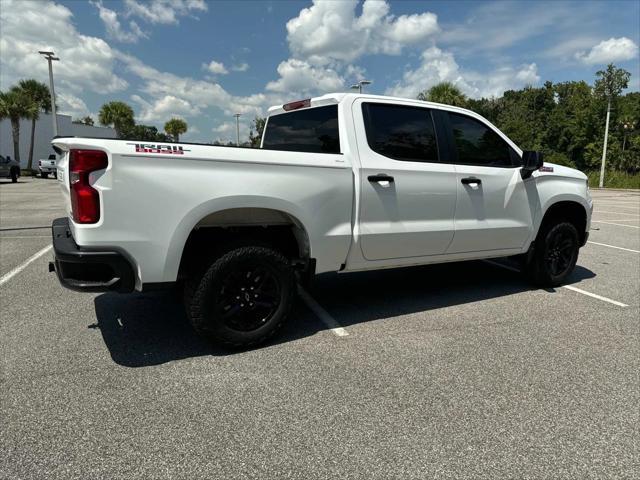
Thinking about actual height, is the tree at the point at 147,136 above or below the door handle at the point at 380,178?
above

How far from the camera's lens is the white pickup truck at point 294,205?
113 inches

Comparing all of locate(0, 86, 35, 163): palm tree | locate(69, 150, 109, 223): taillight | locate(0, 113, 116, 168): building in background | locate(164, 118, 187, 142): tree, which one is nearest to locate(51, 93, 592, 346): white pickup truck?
locate(69, 150, 109, 223): taillight

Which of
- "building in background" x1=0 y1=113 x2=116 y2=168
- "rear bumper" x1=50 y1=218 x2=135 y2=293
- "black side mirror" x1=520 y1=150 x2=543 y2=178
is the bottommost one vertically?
"rear bumper" x1=50 y1=218 x2=135 y2=293

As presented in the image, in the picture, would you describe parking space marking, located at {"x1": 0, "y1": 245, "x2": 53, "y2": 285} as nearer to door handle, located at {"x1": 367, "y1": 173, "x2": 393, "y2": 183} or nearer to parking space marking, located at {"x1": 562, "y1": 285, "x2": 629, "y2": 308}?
door handle, located at {"x1": 367, "y1": 173, "x2": 393, "y2": 183}

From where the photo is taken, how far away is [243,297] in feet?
11.1

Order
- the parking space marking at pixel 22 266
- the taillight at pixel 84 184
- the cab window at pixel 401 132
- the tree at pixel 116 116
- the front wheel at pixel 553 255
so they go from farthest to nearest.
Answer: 1. the tree at pixel 116 116
2. the parking space marking at pixel 22 266
3. the front wheel at pixel 553 255
4. the cab window at pixel 401 132
5. the taillight at pixel 84 184

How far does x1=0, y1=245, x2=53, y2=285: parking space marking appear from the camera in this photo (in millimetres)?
5273

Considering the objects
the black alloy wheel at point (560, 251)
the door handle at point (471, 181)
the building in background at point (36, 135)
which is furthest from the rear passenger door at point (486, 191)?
the building in background at point (36, 135)

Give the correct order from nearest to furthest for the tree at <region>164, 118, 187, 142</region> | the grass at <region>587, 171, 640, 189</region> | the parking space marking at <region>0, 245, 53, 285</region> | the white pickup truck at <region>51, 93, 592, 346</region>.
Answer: the white pickup truck at <region>51, 93, 592, 346</region> → the parking space marking at <region>0, 245, 53, 285</region> → the grass at <region>587, 171, 640, 189</region> → the tree at <region>164, 118, 187, 142</region>

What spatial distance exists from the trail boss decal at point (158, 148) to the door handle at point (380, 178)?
151 centimetres

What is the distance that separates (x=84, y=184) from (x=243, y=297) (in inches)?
51.9

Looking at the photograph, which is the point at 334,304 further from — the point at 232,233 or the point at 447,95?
the point at 447,95

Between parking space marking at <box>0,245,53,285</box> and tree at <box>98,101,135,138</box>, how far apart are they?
47.1 m

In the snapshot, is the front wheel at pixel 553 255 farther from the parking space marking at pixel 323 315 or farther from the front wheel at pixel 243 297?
the front wheel at pixel 243 297
